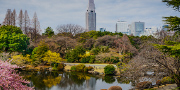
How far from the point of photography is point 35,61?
20.4 meters

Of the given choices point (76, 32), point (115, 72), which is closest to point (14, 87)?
point (115, 72)

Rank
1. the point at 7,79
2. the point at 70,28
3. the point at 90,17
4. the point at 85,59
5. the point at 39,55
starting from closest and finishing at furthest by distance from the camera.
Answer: the point at 7,79
the point at 39,55
the point at 85,59
the point at 70,28
the point at 90,17

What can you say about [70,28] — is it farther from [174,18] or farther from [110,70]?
[174,18]

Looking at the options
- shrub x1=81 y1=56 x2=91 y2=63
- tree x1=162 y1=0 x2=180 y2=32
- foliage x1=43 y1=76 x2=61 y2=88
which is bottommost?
foliage x1=43 y1=76 x2=61 y2=88

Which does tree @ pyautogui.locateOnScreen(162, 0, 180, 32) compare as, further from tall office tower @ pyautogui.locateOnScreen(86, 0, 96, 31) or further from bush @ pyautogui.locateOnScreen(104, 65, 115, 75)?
tall office tower @ pyautogui.locateOnScreen(86, 0, 96, 31)

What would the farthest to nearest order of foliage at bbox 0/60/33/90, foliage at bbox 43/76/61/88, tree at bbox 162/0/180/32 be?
foliage at bbox 43/76/61/88 → tree at bbox 162/0/180/32 → foliage at bbox 0/60/33/90

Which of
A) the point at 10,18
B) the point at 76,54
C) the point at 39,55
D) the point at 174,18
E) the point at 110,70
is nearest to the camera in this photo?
the point at 174,18

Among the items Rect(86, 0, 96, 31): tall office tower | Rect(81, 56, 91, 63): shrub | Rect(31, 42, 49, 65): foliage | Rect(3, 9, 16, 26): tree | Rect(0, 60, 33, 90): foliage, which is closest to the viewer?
Rect(0, 60, 33, 90): foliage

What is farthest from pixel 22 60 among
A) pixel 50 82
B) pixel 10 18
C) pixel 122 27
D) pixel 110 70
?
pixel 122 27

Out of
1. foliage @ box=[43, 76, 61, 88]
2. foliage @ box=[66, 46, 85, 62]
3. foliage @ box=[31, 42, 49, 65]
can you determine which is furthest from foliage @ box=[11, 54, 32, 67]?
foliage @ box=[43, 76, 61, 88]

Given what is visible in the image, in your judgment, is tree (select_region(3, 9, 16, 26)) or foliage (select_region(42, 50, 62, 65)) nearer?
foliage (select_region(42, 50, 62, 65))

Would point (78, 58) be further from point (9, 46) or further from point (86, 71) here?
point (9, 46)

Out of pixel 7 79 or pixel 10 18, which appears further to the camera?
pixel 10 18

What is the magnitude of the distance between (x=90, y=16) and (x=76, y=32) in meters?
72.6
